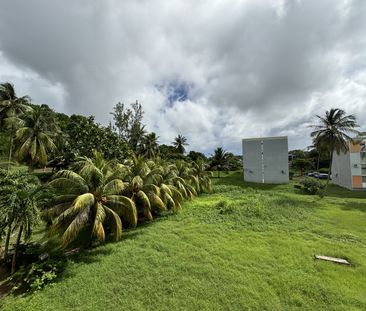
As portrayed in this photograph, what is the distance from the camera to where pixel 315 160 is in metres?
56.4

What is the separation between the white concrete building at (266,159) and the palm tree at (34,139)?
24.9m

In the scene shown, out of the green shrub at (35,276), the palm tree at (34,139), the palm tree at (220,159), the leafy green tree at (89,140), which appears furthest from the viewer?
the palm tree at (220,159)

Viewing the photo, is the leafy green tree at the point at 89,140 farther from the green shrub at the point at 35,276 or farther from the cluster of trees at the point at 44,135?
the green shrub at the point at 35,276

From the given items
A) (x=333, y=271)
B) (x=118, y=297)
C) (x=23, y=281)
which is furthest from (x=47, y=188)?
(x=333, y=271)

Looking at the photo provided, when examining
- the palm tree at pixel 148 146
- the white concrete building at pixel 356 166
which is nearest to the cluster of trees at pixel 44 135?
the palm tree at pixel 148 146

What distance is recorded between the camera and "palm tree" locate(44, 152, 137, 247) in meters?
8.61

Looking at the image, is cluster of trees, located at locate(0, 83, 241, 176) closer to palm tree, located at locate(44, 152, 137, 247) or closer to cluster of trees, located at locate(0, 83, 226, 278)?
cluster of trees, located at locate(0, 83, 226, 278)

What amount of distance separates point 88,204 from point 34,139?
16516 millimetres

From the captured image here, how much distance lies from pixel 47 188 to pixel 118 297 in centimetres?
531

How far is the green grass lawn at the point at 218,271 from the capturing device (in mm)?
6379

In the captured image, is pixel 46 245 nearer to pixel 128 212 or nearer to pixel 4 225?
pixel 4 225

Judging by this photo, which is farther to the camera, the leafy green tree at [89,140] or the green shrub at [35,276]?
the leafy green tree at [89,140]

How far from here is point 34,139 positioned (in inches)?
832

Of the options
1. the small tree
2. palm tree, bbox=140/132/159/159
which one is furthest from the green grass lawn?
the small tree
